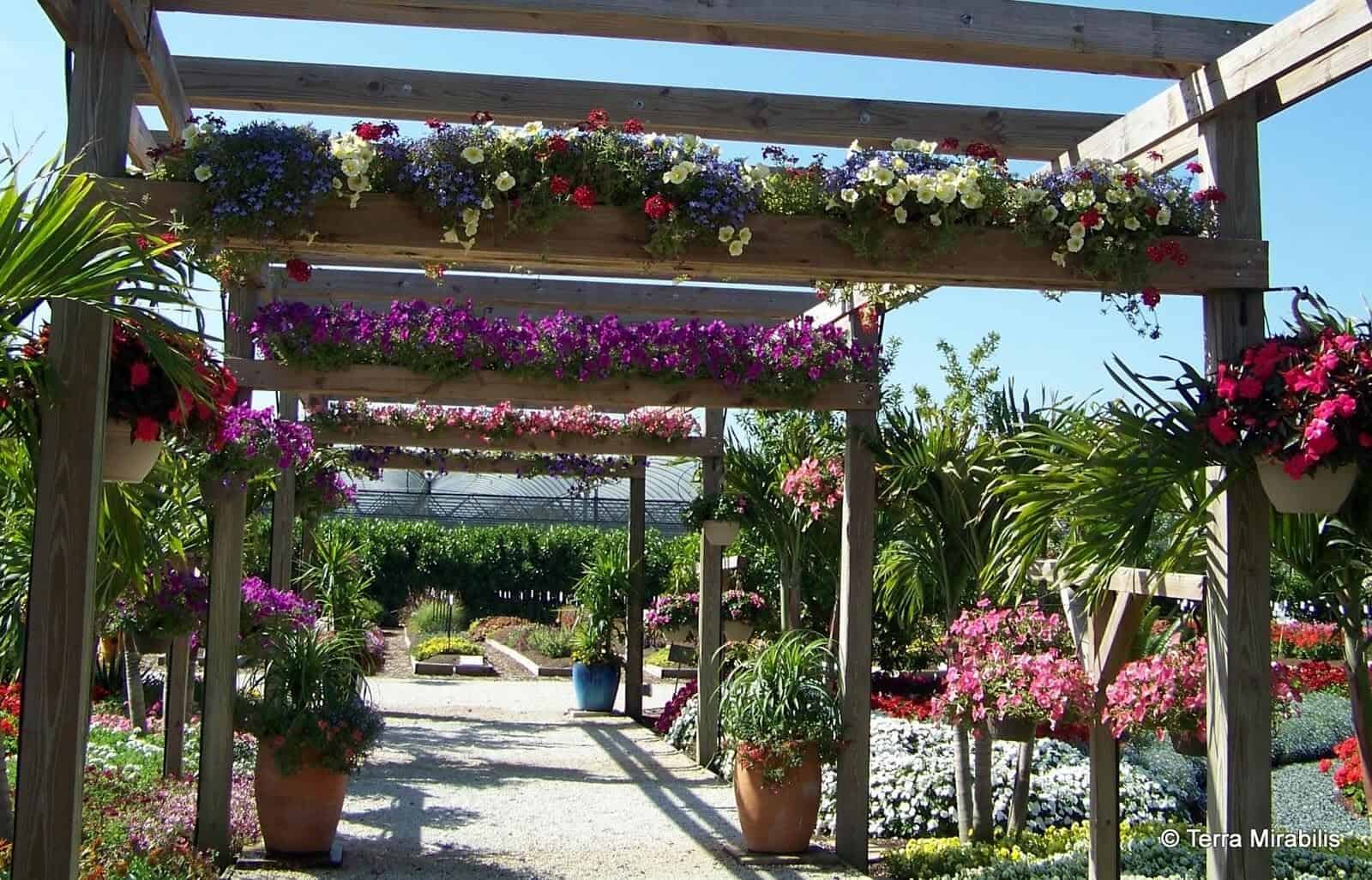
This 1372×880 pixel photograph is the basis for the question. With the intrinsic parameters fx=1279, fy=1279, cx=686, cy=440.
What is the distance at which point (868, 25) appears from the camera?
3.92 m

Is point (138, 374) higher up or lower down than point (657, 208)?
lower down

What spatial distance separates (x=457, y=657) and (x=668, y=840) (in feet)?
34.2

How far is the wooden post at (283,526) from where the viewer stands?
8868 millimetres

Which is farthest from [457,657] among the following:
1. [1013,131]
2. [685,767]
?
[1013,131]

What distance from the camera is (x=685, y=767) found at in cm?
948

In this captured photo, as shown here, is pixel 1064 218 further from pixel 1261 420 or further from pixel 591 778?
pixel 591 778

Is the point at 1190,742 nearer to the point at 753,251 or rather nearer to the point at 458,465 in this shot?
the point at 753,251

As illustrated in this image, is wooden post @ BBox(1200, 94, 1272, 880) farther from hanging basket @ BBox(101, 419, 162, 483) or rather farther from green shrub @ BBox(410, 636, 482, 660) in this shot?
green shrub @ BBox(410, 636, 482, 660)

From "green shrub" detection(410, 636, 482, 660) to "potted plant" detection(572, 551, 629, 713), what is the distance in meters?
4.02

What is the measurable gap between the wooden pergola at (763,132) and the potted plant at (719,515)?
4.60m

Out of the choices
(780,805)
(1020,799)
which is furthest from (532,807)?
(1020,799)

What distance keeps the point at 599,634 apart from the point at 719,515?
426 cm

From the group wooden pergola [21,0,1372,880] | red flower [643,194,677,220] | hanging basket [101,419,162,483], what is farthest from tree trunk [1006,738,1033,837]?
hanging basket [101,419,162,483]

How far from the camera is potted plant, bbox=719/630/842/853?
6340mm
